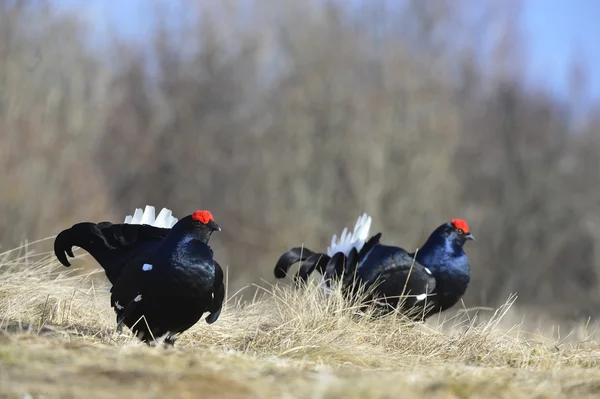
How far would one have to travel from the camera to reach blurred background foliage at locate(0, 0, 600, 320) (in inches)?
930

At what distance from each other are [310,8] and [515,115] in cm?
724

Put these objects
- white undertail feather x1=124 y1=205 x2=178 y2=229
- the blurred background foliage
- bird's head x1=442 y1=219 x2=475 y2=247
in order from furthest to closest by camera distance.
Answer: the blurred background foliage
bird's head x1=442 y1=219 x2=475 y2=247
white undertail feather x1=124 y1=205 x2=178 y2=229

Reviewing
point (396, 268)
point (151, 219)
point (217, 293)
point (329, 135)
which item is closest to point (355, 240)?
point (396, 268)

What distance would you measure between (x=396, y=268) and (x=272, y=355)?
93.6 inches

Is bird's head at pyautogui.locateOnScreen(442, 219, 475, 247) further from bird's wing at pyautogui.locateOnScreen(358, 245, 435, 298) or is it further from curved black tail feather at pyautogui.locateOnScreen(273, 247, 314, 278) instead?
curved black tail feather at pyautogui.locateOnScreen(273, 247, 314, 278)

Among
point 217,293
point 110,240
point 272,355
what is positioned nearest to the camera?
point 272,355

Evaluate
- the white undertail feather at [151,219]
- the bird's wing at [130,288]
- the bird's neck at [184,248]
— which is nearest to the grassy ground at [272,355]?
the bird's wing at [130,288]

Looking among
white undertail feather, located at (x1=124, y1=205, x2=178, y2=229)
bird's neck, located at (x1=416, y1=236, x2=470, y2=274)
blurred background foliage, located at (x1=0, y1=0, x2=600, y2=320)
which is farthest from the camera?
blurred background foliage, located at (x1=0, y1=0, x2=600, y2=320)

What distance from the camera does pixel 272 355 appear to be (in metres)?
4.84

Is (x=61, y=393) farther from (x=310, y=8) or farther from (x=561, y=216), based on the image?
(x=310, y=8)

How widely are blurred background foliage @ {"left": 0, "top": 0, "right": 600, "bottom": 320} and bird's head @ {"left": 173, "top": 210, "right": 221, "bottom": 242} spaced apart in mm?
14979

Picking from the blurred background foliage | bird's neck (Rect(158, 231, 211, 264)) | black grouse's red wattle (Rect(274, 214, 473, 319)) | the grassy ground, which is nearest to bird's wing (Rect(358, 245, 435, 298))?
black grouse's red wattle (Rect(274, 214, 473, 319))

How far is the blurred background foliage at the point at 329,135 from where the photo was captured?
23625mm

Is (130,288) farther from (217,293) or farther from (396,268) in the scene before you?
(396,268)
